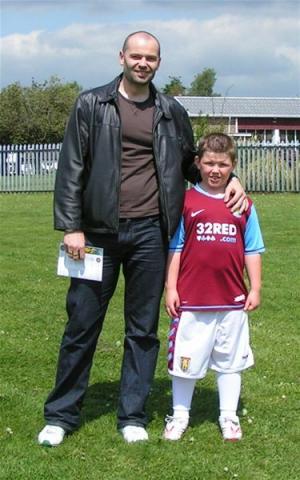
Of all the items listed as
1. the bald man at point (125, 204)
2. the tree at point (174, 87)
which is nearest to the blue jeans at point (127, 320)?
the bald man at point (125, 204)

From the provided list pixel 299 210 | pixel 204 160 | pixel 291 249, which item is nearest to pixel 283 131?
pixel 299 210

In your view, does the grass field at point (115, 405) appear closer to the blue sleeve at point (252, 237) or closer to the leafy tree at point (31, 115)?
the blue sleeve at point (252, 237)

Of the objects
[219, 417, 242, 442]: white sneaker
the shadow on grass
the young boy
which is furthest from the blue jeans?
[219, 417, 242, 442]: white sneaker

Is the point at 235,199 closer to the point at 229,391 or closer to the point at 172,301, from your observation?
the point at 172,301

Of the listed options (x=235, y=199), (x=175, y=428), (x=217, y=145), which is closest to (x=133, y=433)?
(x=175, y=428)

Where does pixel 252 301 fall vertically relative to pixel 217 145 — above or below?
below

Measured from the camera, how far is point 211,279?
4.57m

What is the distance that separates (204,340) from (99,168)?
3.91ft

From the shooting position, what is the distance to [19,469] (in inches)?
166

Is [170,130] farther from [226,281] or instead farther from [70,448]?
[70,448]

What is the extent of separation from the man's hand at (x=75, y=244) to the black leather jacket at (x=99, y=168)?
5cm

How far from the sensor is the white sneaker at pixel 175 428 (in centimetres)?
470

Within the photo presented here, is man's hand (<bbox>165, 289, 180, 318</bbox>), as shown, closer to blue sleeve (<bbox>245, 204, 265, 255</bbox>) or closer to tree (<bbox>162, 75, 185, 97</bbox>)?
blue sleeve (<bbox>245, 204, 265, 255</bbox>)

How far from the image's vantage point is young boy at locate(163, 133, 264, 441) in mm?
4543
